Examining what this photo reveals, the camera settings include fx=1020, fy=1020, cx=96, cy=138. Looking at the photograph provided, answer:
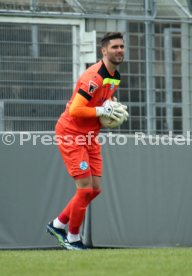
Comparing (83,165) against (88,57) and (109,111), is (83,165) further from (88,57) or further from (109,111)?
(88,57)

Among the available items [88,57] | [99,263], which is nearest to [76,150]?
[99,263]

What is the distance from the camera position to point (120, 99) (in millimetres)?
13102

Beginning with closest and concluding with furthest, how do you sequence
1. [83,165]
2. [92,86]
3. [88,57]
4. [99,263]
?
[99,263]
[92,86]
[83,165]
[88,57]

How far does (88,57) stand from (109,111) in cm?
281

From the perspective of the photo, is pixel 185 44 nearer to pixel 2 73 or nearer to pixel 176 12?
pixel 176 12

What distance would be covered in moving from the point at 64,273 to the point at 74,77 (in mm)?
5614

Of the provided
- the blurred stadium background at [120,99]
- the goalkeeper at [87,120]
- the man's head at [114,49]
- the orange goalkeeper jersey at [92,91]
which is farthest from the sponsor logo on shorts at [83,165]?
the blurred stadium background at [120,99]

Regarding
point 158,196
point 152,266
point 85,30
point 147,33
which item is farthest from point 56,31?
point 152,266

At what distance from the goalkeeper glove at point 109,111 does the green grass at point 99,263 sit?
1539 mm

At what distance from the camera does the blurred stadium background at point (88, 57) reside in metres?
12.5

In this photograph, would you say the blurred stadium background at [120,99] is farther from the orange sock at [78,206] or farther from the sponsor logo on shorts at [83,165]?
the sponsor logo on shorts at [83,165]

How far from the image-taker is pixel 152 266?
7.93 meters

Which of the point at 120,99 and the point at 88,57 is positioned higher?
the point at 88,57

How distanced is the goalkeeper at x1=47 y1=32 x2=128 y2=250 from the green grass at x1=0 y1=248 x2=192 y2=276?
1.11 metres
